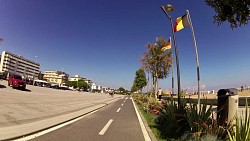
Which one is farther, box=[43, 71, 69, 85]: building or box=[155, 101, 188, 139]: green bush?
box=[43, 71, 69, 85]: building

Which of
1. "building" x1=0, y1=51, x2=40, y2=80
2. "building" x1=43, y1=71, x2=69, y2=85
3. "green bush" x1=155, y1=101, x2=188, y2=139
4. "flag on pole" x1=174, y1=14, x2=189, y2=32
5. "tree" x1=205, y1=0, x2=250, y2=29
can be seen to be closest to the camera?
"tree" x1=205, y1=0, x2=250, y2=29

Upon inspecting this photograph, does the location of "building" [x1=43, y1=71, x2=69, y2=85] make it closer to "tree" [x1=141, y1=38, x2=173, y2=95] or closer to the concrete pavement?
"tree" [x1=141, y1=38, x2=173, y2=95]

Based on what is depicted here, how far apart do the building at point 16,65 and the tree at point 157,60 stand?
105m

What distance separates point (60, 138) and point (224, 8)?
6289mm

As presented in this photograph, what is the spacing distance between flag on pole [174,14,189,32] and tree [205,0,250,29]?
15.3 ft

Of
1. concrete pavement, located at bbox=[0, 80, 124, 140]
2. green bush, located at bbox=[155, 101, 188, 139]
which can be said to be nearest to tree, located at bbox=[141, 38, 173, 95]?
concrete pavement, located at bbox=[0, 80, 124, 140]

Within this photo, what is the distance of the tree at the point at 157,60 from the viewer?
87.9ft

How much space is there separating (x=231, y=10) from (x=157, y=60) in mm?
21760

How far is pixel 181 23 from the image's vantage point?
11.2 metres

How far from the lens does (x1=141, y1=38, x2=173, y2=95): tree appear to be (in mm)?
26783

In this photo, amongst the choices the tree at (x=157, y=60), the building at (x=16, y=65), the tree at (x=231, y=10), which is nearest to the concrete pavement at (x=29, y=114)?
the tree at (x=231, y=10)

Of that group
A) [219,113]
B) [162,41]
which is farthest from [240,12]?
[162,41]

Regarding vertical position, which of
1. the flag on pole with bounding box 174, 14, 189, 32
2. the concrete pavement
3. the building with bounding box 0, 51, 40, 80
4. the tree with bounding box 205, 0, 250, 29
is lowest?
the concrete pavement

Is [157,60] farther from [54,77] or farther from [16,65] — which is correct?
[54,77]
